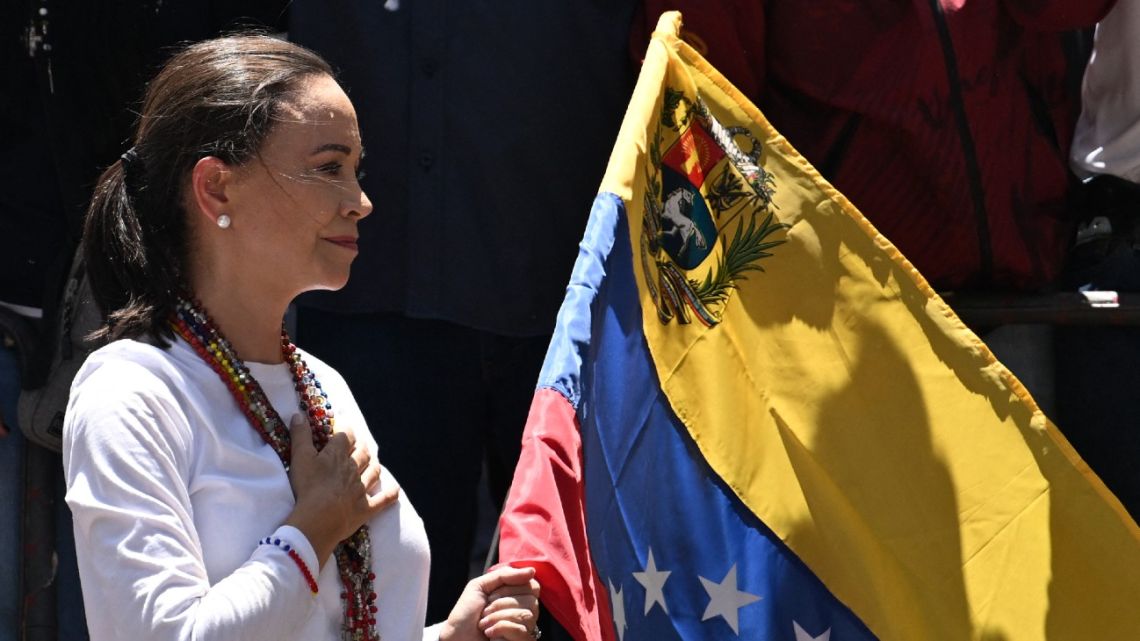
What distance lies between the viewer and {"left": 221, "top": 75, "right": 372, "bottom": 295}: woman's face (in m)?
2.25

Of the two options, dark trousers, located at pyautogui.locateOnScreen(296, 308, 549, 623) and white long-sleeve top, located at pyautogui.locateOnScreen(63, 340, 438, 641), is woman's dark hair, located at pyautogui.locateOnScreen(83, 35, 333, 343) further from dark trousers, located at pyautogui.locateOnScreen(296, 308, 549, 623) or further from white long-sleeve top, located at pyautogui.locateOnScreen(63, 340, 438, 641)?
dark trousers, located at pyautogui.locateOnScreen(296, 308, 549, 623)

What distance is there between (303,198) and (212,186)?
0.13m

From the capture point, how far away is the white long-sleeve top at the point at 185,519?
6.31 ft

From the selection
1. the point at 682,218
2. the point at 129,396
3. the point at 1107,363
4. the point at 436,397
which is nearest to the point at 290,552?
the point at 129,396

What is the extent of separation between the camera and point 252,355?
2301 mm

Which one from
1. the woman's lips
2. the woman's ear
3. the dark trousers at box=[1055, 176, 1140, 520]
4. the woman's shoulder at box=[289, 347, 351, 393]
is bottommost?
the dark trousers at box=[1055, 176, 1140, 520]

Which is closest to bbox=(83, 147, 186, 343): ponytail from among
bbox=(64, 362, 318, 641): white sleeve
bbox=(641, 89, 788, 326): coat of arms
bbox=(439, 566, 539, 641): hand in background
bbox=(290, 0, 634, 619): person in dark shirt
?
bbox=(64, 362, 318, 641): white sleeve

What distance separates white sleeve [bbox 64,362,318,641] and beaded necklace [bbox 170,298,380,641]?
14cm

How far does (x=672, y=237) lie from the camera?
9.35ft

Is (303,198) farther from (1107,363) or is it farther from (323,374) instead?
(1107,363)

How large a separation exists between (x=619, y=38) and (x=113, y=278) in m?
1.49

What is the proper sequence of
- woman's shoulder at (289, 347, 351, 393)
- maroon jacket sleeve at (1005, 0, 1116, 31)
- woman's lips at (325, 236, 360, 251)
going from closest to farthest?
woman's lips at (325, 236, 360, 251)
woman's shoulder at (289, 347, 351, 393)
maroon jacket sleeve at (1005, 0, 1116, 31)

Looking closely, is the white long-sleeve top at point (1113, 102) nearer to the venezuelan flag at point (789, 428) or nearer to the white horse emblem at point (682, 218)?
the venezuelan flag at point (789, 428)

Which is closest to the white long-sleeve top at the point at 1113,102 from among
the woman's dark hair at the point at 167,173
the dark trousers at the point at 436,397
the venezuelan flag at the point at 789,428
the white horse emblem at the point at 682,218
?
the venezuelan flag at the point at 789,428
